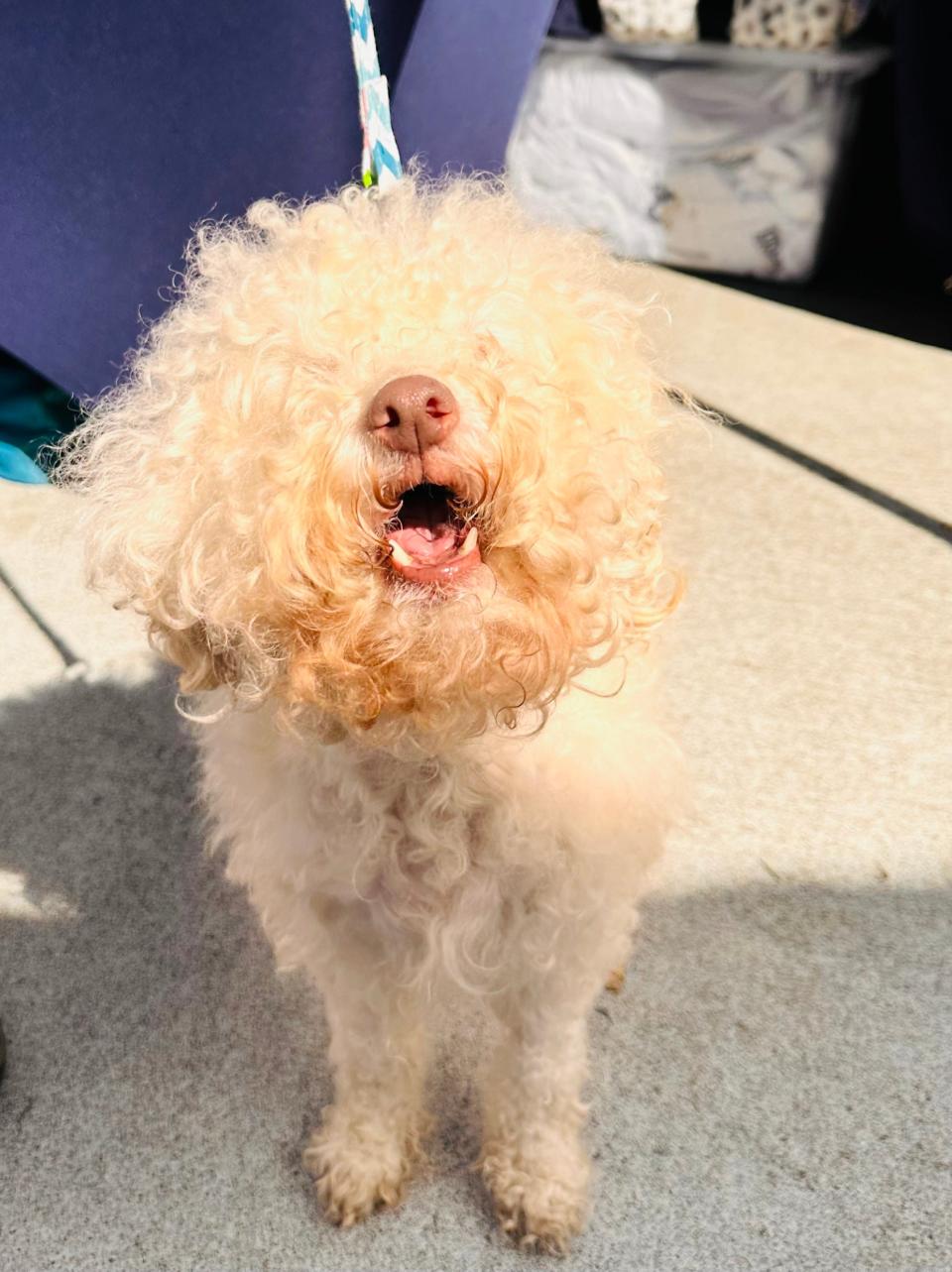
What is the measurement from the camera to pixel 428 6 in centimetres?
176

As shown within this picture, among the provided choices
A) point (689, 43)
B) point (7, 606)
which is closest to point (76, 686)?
point (7, 606)

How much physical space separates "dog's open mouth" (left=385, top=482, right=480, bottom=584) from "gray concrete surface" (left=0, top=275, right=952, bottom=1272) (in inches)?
15.3

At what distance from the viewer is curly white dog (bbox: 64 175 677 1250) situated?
0.91m

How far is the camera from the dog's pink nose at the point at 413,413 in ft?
2.84

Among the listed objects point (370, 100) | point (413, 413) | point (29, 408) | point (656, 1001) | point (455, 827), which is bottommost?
point (656, 1001)

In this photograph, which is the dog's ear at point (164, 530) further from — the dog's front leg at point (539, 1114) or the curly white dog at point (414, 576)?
the dog's front leg at point (539, 1114)

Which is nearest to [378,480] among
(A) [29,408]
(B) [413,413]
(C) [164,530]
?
(B) [413,413]

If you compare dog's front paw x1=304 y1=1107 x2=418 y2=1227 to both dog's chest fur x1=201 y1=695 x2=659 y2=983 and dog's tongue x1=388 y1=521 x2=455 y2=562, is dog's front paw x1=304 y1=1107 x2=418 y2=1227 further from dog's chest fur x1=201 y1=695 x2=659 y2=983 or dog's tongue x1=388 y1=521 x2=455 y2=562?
dog's tongue x1=388 y1=521 x2=455 y2=562

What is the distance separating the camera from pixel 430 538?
37.2 inches

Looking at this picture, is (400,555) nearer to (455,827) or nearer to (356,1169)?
(455,827)

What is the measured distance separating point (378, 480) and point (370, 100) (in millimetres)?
580

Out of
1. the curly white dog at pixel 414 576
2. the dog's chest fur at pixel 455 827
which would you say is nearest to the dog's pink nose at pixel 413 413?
the curly white dog at pixel 414 576

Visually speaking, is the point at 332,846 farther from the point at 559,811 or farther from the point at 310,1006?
the point at 310,1006

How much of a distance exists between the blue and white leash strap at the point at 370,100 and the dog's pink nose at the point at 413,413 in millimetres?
450
